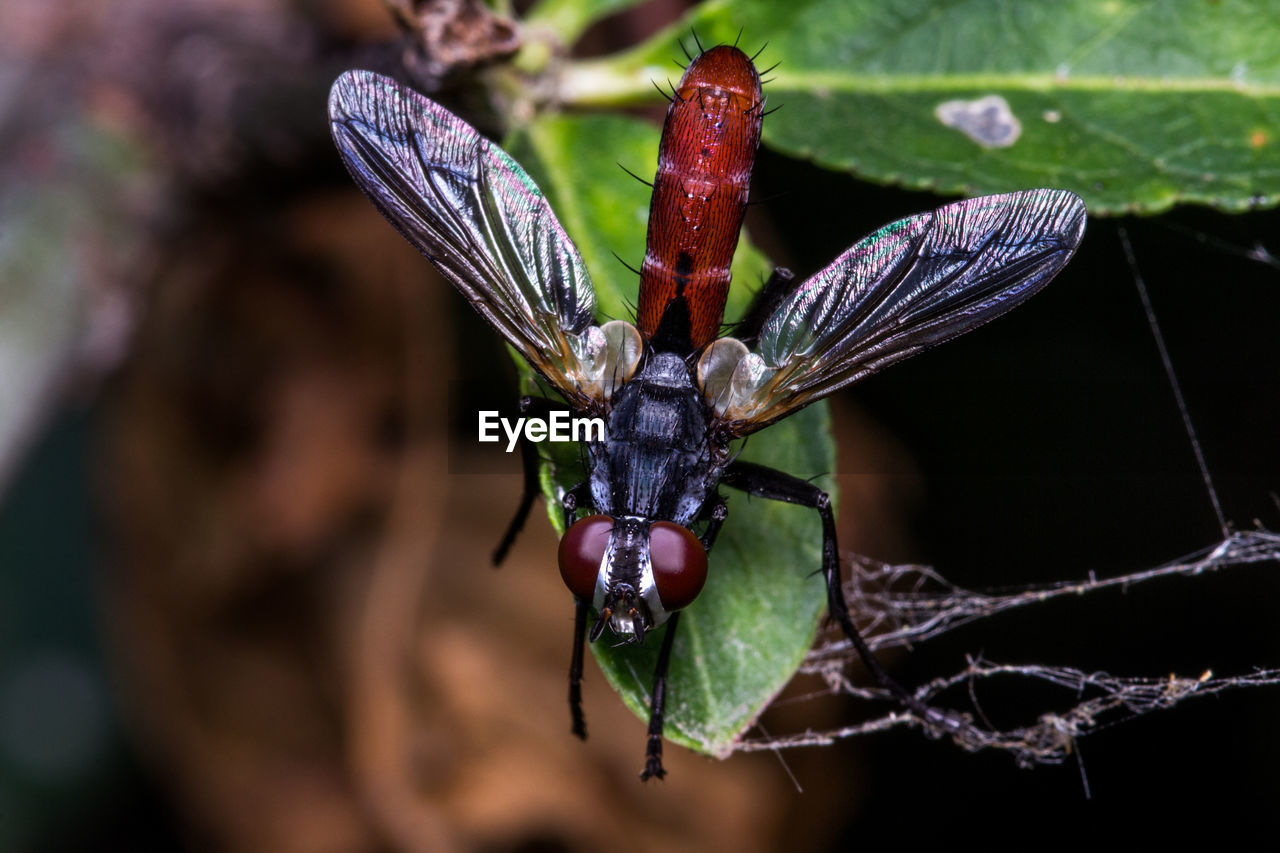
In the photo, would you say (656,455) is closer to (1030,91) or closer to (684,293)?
(684,293)

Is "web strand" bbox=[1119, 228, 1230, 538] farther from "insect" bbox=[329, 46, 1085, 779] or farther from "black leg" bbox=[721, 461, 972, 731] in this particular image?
"black leg" bbox=[721, 461, 972, 731]

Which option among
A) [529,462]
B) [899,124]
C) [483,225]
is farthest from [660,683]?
[899,124]

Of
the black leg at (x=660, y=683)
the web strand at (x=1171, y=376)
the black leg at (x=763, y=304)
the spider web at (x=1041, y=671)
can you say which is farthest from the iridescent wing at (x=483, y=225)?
the web strand at (x=1171, y=376)

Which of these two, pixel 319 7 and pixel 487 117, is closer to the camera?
pixel 487 117

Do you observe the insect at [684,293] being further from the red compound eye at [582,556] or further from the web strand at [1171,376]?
the web strand at [1171,376]

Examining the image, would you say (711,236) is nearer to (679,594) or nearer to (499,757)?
(679,594)

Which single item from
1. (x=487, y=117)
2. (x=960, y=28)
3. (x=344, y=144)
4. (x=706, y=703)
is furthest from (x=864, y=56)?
(x=706, y=703)

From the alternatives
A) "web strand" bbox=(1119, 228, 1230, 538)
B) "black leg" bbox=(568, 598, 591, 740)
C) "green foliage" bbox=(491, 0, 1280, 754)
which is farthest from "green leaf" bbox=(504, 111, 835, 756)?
"web strand" bbox=(1119, 228, 1230, 538)
